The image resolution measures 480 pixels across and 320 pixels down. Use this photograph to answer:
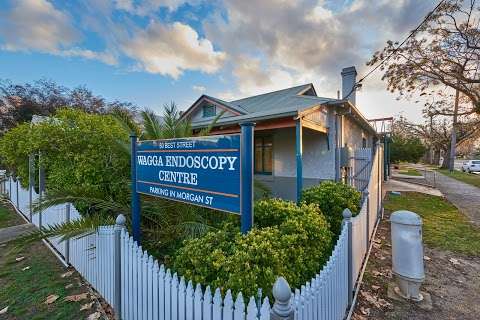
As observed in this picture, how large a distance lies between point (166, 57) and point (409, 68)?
571 inches

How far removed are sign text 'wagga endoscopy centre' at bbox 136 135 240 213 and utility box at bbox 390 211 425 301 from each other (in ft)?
9.11

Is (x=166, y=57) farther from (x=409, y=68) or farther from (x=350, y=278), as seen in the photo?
(x=409, y=68)

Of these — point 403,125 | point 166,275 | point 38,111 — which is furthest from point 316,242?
point 403,125

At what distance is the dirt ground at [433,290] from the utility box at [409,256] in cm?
21

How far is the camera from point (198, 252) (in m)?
2.66

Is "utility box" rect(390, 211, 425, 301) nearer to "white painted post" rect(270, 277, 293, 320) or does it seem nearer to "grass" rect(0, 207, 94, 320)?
"white painted post" rect(270, 277, 293, 320)

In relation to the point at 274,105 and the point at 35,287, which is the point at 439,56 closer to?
the point at 274,105

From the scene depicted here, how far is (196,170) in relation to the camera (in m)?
2.95

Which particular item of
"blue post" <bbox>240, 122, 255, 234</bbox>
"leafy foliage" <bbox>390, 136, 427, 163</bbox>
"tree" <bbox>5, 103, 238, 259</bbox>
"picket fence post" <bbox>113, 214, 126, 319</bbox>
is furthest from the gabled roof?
"leafy foliage" <bbox>390, 136, 427, 163</bbox>

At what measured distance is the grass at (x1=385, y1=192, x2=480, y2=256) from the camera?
19.2ft

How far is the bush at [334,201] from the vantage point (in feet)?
15.6

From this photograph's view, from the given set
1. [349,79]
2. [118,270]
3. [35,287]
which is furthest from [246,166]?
[349,79]

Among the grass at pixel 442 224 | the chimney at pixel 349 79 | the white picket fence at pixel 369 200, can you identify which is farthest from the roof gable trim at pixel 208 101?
the grass at pixel 442 224

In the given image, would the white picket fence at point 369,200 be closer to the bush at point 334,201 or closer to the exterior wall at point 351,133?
the bush at point 334,201
